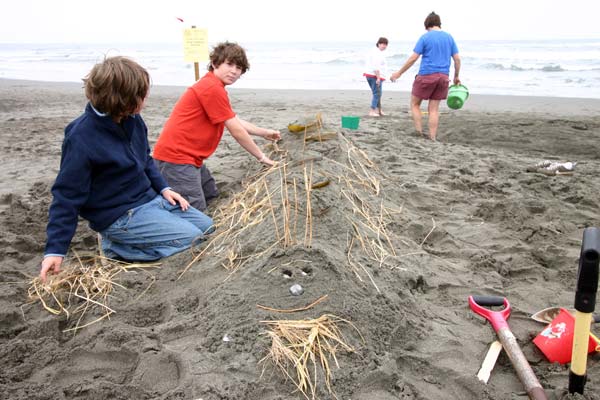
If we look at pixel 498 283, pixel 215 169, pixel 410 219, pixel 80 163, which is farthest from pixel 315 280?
pixel 215 169

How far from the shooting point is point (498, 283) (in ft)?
9.96

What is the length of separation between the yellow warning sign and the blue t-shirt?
3.17 metres

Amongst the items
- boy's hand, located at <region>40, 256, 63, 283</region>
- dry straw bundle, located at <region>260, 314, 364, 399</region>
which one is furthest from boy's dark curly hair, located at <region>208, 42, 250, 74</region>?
dry straw bundle, located at <region>260, 314, 364, 399</region>

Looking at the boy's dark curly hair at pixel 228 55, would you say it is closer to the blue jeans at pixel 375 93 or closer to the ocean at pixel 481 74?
the blue jeans at pixel 375 93

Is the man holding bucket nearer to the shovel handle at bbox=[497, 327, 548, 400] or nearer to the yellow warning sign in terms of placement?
the yellow warning sign

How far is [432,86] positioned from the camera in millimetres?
6859

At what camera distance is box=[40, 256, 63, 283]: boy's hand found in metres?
2.63

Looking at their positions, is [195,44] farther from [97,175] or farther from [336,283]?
[336,283]

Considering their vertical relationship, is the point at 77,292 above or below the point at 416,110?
below

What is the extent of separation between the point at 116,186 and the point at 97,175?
0.50 feet

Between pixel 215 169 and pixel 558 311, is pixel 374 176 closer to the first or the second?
pixel 215 169

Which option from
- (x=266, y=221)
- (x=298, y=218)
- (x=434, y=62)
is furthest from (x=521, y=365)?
(x=434, y=62)

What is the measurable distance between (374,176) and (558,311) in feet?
7.78

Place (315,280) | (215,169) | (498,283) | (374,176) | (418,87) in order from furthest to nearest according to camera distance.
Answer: (418,87) → (215,169) → (374,176) → (498,283) → (315,280)
